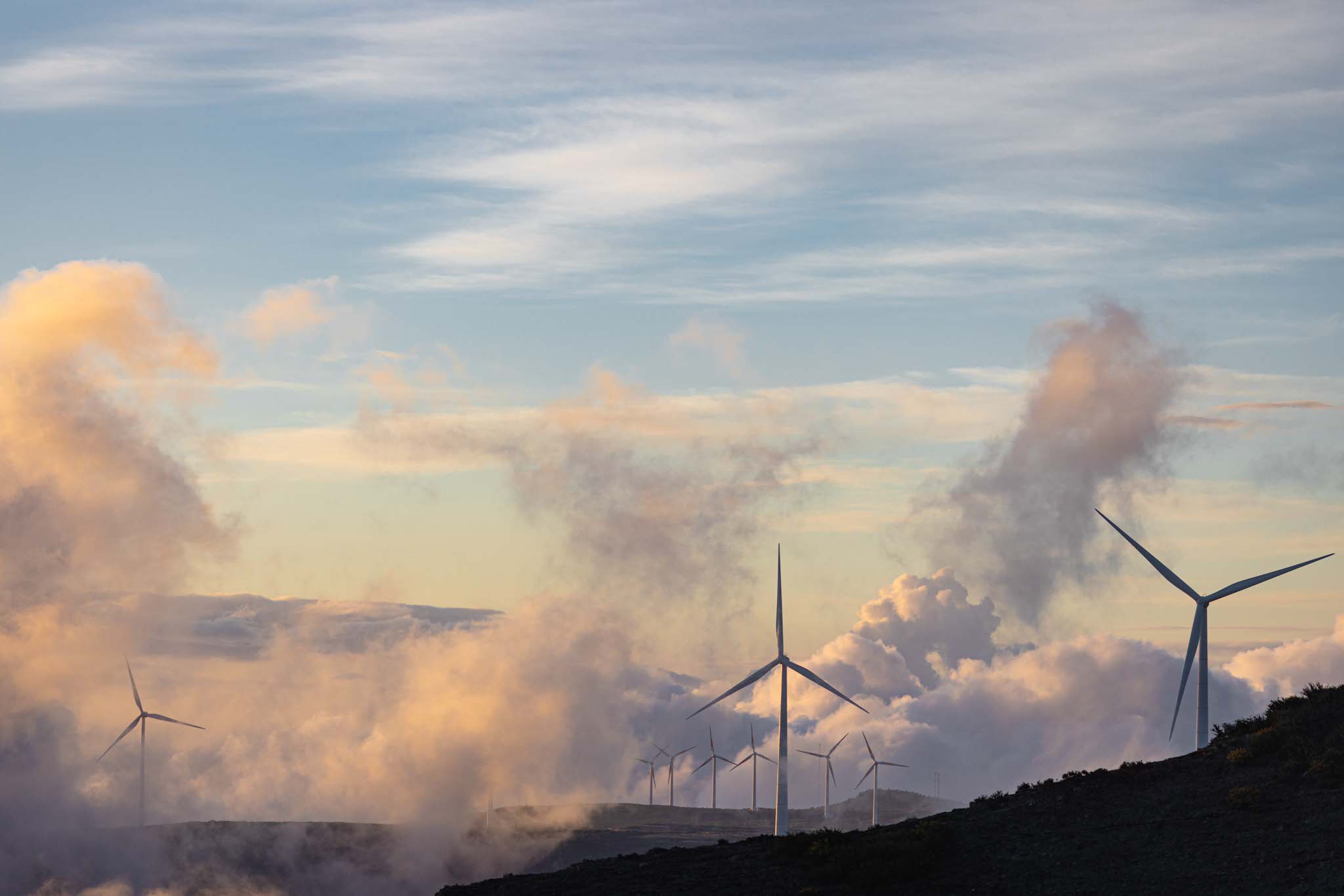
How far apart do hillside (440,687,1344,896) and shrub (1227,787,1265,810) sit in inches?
2.8

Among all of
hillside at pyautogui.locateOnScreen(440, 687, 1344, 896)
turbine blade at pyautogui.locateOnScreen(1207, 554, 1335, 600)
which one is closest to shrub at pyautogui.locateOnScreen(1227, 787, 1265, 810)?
hillside at pyautogui.locateOnScreen(440, 687, 1344, 896)

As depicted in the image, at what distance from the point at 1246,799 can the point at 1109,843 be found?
8.10 m

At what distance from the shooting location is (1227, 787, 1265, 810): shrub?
77938 mm

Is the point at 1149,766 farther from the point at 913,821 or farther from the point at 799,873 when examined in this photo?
the point at 799,873

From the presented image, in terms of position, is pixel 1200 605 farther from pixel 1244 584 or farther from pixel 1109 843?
pixel 1109 843

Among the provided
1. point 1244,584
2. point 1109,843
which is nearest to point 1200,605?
point 1244,584

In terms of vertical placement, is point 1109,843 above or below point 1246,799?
below

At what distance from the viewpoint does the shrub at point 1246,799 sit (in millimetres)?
77938

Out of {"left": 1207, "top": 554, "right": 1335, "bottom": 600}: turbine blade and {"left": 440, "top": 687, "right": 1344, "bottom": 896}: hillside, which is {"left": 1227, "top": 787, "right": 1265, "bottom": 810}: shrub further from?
{"left": 1207, "top": 554, "right": 1335, "bottom": 600}: turbine blade

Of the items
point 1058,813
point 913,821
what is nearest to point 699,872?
point 913,821

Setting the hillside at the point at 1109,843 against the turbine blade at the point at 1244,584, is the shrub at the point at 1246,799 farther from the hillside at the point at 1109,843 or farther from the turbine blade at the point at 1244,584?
the turbine blade at the point at 1244,584

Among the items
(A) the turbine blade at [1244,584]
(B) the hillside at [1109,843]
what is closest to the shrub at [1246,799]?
(B) the hillside at [1109,843]

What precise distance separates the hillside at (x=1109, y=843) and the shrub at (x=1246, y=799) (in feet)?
0.23

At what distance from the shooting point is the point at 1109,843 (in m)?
77.1
